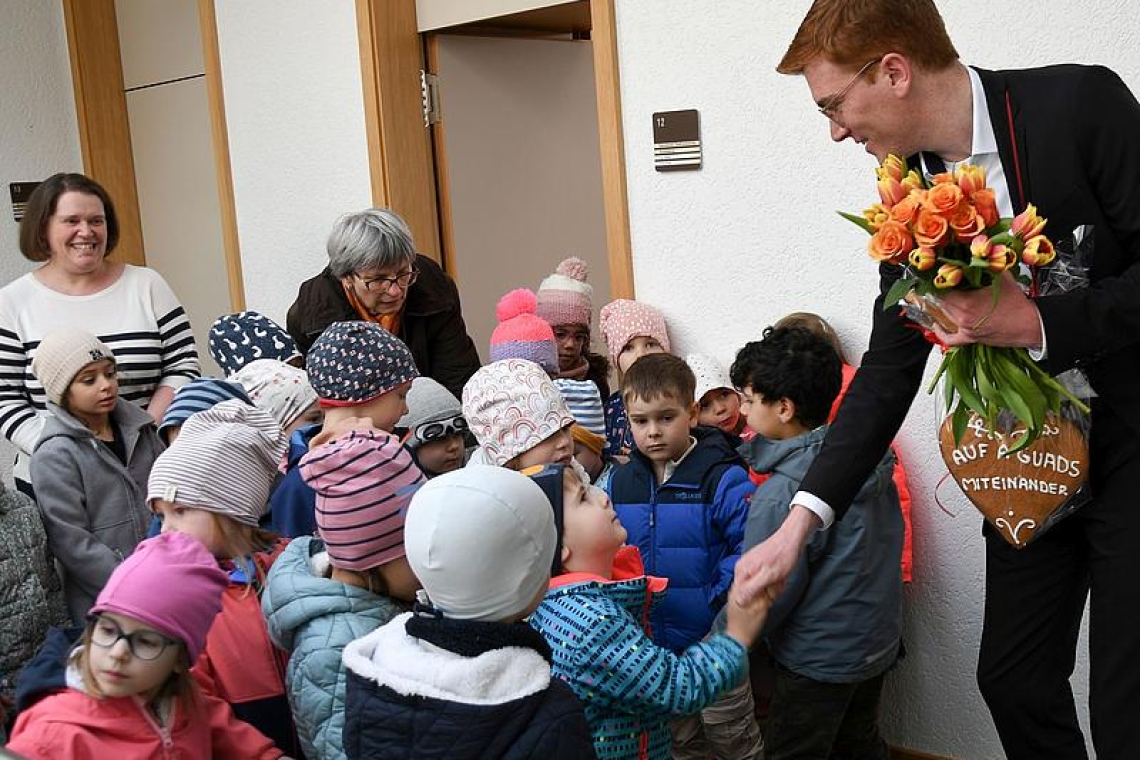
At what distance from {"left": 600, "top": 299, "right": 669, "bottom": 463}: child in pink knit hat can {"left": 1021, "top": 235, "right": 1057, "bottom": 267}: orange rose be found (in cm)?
203

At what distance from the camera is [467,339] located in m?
4.39

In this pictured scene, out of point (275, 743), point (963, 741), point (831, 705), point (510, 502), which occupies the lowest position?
point (963, 741)

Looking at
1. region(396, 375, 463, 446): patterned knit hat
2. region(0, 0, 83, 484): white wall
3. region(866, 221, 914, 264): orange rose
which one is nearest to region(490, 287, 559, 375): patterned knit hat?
region(396, 375, 463, 446): patterned knit hat

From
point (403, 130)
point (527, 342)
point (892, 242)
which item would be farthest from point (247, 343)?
point (892, 242)

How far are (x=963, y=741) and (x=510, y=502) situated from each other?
2.22 meters

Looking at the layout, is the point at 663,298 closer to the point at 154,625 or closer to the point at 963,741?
the point at 963,741

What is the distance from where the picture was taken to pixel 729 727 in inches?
129

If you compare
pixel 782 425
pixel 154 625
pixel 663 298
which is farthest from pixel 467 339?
pixel 154 625

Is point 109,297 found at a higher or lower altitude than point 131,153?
lower

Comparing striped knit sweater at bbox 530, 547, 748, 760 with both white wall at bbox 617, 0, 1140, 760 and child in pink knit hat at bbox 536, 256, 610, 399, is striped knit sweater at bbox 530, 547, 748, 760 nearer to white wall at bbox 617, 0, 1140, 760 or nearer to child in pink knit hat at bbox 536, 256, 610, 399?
white wall at bbox 617, 0, 1140, 760

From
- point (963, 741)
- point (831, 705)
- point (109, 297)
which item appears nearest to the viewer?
point (831, 705)

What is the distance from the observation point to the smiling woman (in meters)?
4.08

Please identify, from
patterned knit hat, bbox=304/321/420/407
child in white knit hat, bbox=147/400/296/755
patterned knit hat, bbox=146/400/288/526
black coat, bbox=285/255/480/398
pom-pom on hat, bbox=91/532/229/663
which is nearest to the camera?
pom-pom on hat, bbox=91/532/229/663

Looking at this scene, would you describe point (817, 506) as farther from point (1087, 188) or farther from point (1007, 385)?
point (1087, 188)
